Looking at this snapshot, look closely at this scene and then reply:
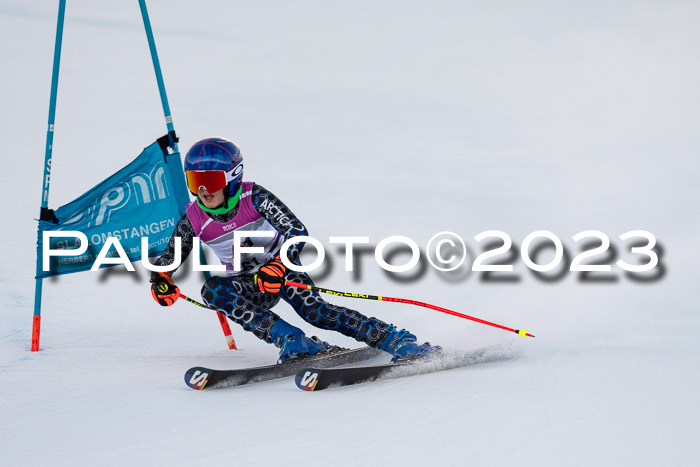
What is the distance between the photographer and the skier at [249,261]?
4.27 m

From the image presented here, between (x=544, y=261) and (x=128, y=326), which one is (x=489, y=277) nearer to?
(x=544, y=261)

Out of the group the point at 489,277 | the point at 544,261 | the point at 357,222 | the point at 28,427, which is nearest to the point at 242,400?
the point at 28,427

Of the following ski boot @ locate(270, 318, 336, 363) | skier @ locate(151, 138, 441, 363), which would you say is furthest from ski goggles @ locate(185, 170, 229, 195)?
ski boot @ locate(270, 318, 336, 363)

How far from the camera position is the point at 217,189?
14.0 ft

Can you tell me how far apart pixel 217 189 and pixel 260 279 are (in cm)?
57

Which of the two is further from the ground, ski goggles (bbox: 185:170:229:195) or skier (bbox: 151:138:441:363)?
ski goggles (bbox: 185:170:229:195)

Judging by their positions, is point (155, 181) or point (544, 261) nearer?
point (155, 181)

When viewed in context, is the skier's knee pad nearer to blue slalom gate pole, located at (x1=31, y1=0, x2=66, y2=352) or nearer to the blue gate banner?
the blue gate banner

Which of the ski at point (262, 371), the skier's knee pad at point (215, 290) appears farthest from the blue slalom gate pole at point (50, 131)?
the ski at point (262, 371)

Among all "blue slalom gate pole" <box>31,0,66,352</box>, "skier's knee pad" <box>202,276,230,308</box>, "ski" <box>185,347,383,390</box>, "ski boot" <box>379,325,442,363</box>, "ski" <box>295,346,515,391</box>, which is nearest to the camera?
"ski" <box>295,346,515,391</box>

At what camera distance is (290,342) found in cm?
438

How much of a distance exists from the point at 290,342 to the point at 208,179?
974 mm

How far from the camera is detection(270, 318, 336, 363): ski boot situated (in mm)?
4344

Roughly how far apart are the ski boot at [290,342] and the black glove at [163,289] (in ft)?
2.02
